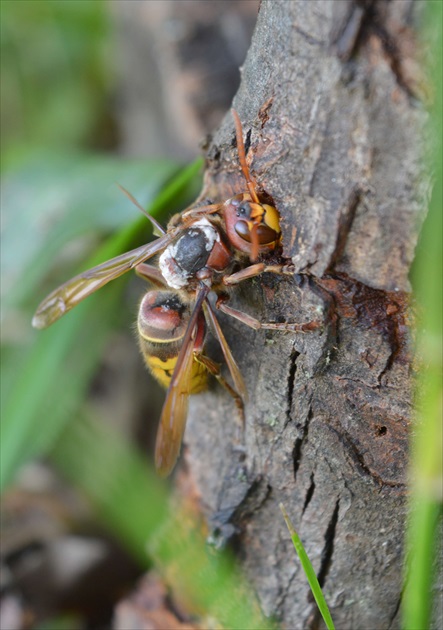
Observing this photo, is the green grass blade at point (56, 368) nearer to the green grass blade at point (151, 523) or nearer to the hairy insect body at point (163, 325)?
the green grass blade at point (151, 523)

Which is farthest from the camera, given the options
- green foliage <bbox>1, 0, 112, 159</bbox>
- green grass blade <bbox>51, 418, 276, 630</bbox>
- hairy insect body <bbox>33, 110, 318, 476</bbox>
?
green foliage <bbox>1, 0, 112, 159</bbox>

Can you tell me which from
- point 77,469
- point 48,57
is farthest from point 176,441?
point 48,57

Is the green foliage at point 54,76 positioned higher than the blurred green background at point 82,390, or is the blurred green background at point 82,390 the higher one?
the green foliage at point 54,76

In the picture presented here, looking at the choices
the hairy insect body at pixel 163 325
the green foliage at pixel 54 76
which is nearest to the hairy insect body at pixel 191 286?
the hairy insect body at pixel 163 325

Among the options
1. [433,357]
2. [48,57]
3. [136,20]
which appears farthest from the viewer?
[48,57]

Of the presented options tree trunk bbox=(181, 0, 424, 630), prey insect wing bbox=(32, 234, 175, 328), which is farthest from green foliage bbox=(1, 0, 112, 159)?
tree trunk bbox=(181, 0, 424, 630)

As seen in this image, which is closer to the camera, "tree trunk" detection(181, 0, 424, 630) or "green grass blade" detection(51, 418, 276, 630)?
"tree trunk" detection(181, 0, 424, 630)

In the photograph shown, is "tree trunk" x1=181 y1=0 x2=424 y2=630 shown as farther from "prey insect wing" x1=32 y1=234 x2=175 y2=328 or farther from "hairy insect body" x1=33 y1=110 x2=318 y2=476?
"prey insect wing" x1=32 y1=234 x2=175 y2=328

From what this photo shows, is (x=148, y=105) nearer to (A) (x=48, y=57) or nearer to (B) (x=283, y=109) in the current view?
(A) (x=48, y=57)
